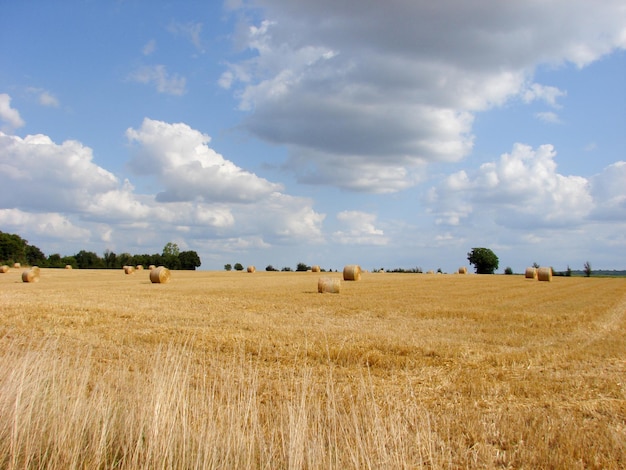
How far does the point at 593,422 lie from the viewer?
6191 millimetres

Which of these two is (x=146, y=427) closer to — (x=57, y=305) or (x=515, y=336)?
(x=515, y=336)

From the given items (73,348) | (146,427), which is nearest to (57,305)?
(73,348)

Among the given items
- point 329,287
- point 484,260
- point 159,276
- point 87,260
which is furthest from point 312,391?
point 484,260

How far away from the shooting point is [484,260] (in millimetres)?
111188

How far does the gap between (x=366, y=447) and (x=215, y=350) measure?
20.7 ft

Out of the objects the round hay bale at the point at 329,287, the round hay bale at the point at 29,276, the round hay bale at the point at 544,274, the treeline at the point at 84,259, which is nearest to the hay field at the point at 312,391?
the round hay bale at the point at 329,287

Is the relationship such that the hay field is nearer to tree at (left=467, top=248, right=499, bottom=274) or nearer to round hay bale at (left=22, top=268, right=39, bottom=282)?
round hay bale at (left=22, top=268, right=39, bottom=282)

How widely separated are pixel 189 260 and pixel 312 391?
98.0 m

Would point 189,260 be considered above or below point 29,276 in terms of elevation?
above

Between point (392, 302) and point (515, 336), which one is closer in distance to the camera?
point (515, 336)

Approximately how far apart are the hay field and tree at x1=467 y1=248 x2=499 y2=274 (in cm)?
9789

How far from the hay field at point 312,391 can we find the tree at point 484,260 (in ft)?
321

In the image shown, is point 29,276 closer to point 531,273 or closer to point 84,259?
point 531,273

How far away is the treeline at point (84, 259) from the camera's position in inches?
3250
